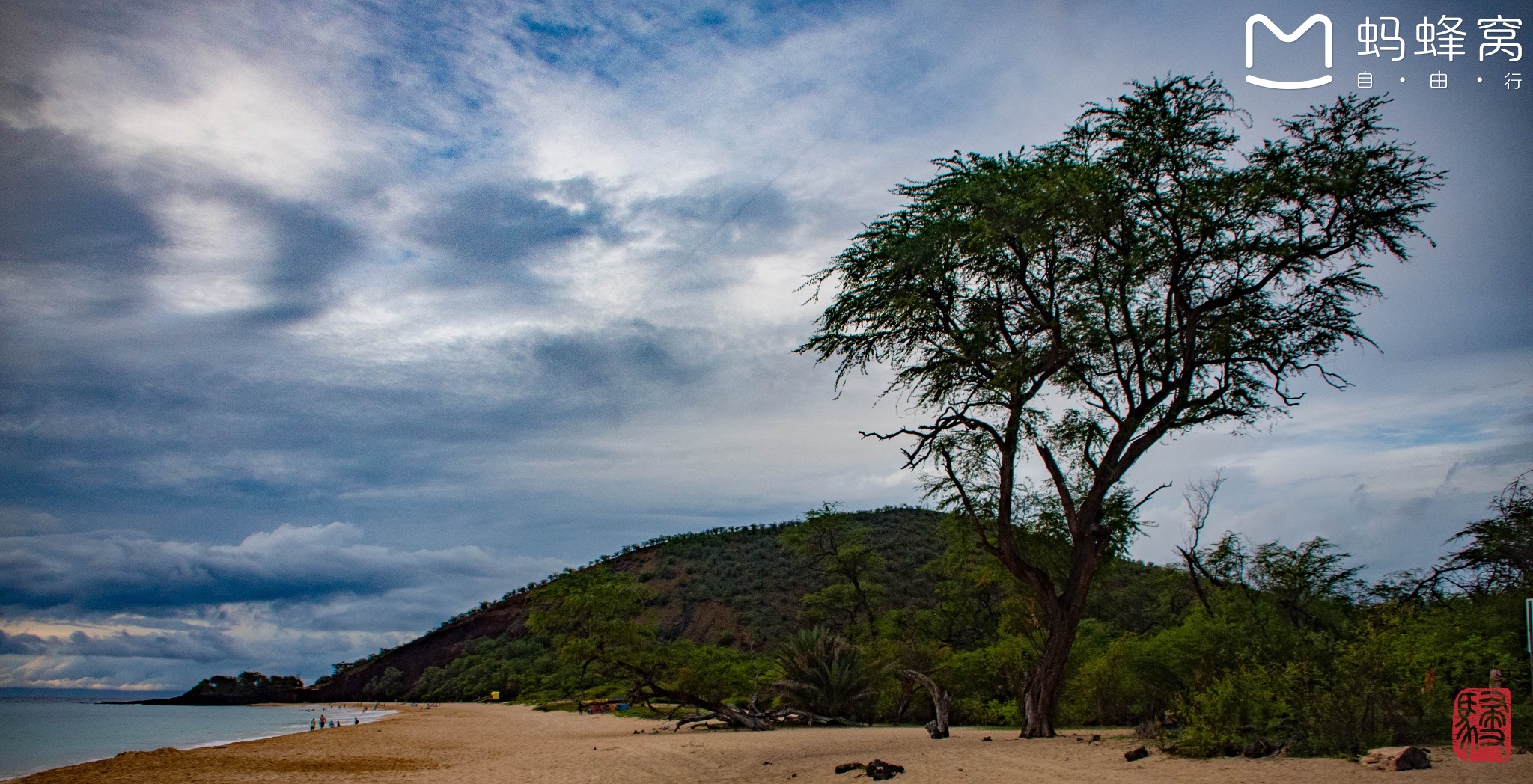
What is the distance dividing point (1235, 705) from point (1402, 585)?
22.8 feet

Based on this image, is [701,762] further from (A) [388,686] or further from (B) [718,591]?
(A) [388,686]

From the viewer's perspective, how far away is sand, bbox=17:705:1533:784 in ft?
30.9

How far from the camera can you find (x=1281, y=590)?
18.1 metres

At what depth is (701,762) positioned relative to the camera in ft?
46.3

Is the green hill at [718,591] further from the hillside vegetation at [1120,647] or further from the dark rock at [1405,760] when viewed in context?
the dark rock at [1405,760]

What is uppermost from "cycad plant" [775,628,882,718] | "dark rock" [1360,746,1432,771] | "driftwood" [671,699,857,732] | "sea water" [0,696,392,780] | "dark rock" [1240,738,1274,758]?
"dark rock" [1360,746,1432,771]

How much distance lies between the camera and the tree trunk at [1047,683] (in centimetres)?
1521

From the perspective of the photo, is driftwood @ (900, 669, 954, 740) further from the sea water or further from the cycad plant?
the sea water

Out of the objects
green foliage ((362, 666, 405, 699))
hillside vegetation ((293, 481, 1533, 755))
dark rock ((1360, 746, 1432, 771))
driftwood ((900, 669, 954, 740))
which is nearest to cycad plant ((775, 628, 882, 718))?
hillside vegetation ((293, 481, 1533, 755))

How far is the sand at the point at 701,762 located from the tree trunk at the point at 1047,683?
44cm

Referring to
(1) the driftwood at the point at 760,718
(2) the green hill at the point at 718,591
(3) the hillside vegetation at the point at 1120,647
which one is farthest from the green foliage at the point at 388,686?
(1) the driftwood at the point at 760,718

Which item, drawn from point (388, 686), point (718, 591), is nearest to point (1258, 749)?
point (718, 591)

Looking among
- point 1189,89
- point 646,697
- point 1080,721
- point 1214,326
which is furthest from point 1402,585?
point 646,697

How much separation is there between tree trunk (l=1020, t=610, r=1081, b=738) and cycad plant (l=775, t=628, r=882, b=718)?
780 centimetres
